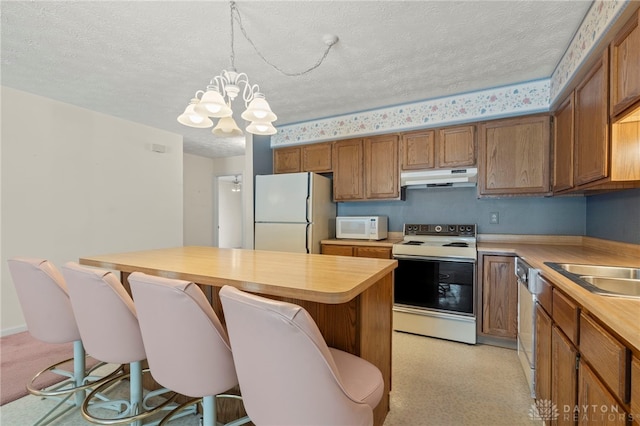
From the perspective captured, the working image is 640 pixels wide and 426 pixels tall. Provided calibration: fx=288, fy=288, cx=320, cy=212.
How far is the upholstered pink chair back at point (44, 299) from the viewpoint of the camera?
148 centimetres

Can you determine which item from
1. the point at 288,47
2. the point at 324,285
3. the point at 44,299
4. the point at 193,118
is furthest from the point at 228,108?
the point at 44,299

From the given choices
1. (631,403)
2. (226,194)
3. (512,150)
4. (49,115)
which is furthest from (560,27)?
(226,194)

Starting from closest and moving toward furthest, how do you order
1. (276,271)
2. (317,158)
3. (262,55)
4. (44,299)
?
(276,271) < (44,299) < (262,55) < (317,158)

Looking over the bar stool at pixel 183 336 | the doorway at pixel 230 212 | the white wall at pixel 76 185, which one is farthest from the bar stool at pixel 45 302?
the doorway at pixel 230 212

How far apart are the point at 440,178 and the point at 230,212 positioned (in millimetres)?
5838

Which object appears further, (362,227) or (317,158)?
(317,158)

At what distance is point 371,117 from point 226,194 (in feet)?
16.6

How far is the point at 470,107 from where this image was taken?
297cm

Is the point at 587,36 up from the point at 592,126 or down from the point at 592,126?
up

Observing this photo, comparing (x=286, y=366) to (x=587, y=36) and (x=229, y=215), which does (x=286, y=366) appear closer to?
(x=587, y=36)

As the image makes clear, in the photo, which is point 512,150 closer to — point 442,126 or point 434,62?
point 442,126

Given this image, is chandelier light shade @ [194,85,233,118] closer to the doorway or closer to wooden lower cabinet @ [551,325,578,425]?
wooden lower cabinet @ [551,325,578,425]

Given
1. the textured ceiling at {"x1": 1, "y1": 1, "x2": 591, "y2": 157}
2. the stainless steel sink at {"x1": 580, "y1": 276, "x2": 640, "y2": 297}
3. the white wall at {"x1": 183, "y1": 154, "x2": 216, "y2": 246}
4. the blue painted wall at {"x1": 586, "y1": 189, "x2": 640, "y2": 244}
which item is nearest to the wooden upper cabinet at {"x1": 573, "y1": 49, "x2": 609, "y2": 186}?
the blue painted wall at {"x1": 586, "y1": 189, "x2": 640, "y2": 244}

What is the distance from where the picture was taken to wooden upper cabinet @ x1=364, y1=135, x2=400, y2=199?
3.33 m
